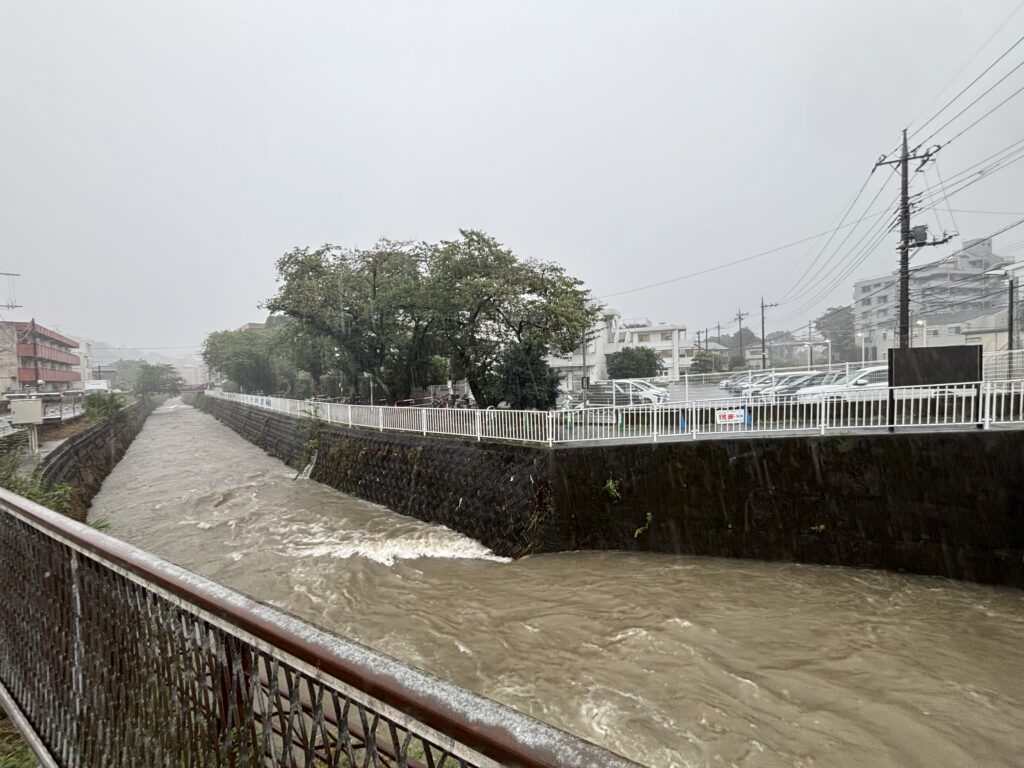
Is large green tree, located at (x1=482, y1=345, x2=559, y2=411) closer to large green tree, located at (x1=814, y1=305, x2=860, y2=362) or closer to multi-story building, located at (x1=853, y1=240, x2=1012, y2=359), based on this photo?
multi-story building, located at (x1=853, y1=240, x2=1012, y2=359)

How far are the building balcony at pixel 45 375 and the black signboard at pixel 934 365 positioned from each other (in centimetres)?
4644

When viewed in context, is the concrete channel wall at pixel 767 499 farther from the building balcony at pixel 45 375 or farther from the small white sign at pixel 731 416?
the building balcony at pixel 45 375

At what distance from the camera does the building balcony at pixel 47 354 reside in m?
36.8

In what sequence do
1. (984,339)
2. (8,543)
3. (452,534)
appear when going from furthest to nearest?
(984,339)
(452,534)
(8,543)

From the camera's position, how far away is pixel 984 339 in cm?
3256

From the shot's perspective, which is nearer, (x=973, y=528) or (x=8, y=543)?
(x=8, y=543)

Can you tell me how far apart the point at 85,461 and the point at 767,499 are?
67.8 feet

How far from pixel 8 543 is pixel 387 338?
17.7m

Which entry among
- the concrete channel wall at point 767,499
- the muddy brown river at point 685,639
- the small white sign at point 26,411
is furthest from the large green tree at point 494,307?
the small white sign at point 26,411

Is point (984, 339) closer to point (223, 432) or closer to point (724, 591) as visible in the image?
point (724, 591)

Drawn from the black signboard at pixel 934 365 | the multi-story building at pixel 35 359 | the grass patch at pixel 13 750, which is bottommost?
the grass patch at pixel 13 750

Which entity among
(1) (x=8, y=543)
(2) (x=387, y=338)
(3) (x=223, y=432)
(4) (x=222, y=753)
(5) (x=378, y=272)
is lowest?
(3) (x=223, y=432)

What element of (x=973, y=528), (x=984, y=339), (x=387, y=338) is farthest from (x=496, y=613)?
(x=984, y=339)

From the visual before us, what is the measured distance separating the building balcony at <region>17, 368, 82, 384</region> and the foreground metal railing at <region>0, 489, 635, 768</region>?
43.3 metres
